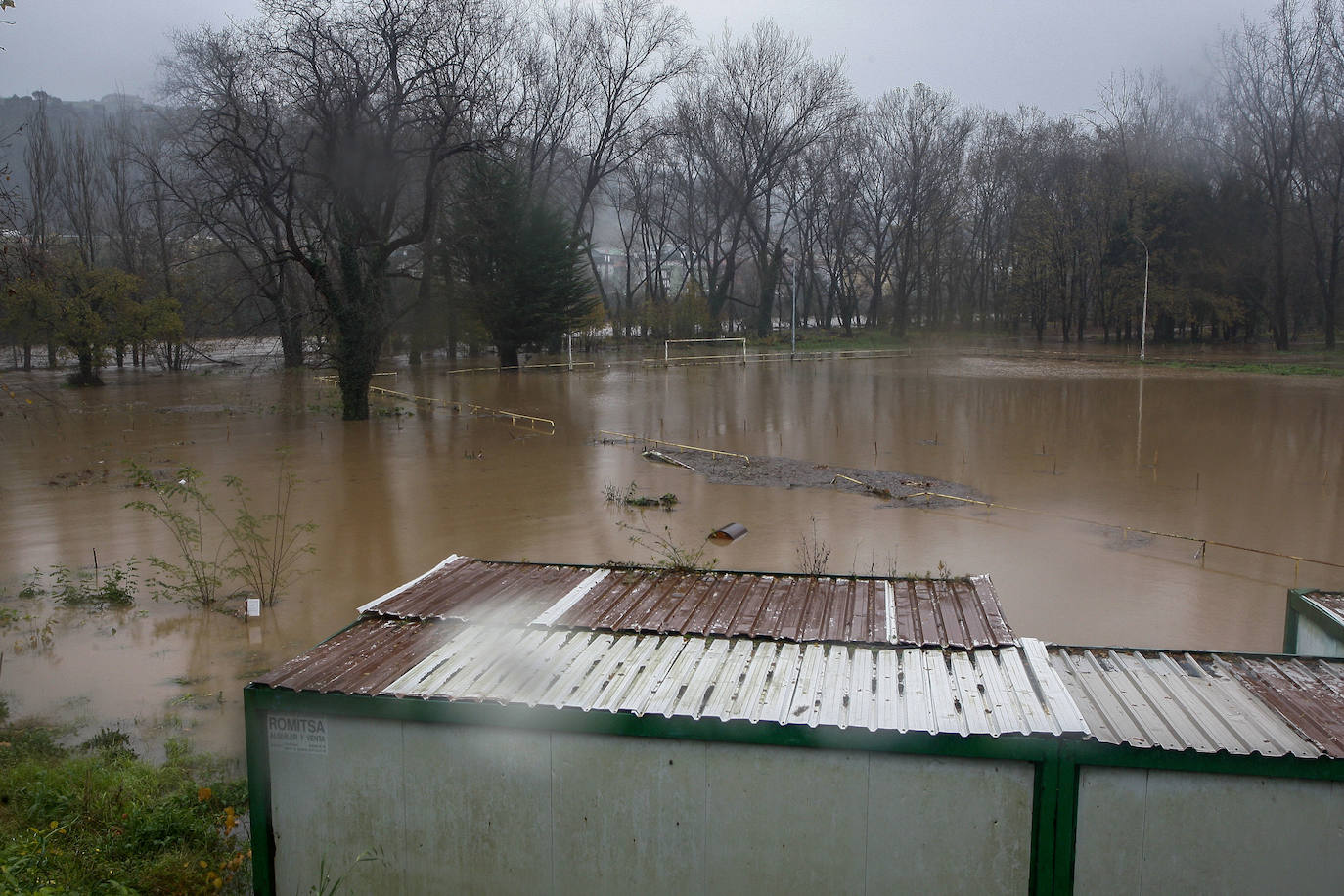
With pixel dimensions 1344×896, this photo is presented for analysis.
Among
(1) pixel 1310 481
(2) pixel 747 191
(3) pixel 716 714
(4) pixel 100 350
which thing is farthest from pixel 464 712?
(2) pixel 747 191

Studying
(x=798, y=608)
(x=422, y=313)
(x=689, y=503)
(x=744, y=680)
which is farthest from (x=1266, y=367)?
(x=744, y=680)

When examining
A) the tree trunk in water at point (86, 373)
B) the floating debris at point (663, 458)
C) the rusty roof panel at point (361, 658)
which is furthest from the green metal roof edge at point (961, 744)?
the tree trunk in water at point (86, 373)

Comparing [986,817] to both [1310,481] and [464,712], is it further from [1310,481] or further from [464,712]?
[1310,481]

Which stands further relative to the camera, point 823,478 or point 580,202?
point 580,202

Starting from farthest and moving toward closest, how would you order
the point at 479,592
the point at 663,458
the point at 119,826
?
the point at 663,458 < the point at 479,592 < the point at 119,826

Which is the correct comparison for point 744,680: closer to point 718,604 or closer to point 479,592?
point 718,604

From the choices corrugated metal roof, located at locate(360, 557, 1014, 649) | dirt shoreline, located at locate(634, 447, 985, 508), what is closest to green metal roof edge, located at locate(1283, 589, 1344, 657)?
corrugated metal roof, located at locate(360, 557, 1014, 649)

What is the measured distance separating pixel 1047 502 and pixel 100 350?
3267 centimetres

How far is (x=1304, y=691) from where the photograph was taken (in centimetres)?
492

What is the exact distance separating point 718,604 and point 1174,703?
8.53 feet

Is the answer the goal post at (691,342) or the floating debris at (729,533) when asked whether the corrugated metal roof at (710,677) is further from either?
the goal post at (691,342)

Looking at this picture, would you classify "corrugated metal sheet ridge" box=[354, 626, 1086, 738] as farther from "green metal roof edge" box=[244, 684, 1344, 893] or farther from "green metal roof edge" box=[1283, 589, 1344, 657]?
"green metal roof edge" box=[1283, 589, 1344, 657]

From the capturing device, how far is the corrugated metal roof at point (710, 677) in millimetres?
4434

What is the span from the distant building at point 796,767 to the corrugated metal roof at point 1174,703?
0.02 metres
